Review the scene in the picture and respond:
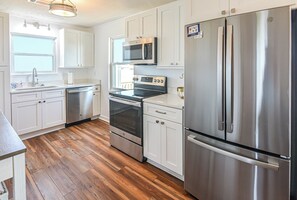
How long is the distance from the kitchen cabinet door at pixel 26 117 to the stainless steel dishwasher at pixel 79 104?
631 millimetres

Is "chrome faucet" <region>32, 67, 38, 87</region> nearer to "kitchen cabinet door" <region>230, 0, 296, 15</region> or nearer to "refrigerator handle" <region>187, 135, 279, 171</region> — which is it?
"refrigerator handle" <region>187, 135, 279, 171</region>

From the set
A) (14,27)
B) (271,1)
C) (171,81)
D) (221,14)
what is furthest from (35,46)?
(271,1)

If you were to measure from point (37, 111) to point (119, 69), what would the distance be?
1.90m

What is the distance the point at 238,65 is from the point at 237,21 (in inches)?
13.7

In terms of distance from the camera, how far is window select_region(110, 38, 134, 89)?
14.9 ft

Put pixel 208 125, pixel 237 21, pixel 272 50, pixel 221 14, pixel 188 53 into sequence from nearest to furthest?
pixel 272 50, pixel 237 21, pixel 221 14, pixel 208 125, pixel 188 53

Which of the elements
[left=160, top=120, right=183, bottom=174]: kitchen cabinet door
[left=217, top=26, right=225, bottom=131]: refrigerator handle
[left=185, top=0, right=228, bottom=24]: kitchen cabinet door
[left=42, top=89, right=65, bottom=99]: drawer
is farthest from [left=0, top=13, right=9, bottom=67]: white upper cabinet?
[left=217, top=26, right=225, bottom=131]: refrigerator handle

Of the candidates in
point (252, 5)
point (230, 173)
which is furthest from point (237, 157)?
point (252, 5)

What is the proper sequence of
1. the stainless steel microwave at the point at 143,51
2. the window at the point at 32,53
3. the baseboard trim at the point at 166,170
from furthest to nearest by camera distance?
1. the window at the point at 32,53
2. the stainless steel microwave at the point at 143,51
3. the baseboard trim at the point at 166,170

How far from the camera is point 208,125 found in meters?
1.89

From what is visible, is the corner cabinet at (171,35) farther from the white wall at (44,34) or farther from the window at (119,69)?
the white wall at (44,34)

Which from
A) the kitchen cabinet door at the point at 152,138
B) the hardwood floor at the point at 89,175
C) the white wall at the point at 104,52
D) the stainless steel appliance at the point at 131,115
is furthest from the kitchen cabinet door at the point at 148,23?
the hardwood floor at the point at 89,175

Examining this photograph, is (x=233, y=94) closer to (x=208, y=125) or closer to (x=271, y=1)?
(x=208, y=125)

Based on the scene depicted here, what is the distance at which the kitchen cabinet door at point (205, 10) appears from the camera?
5.79 ft
